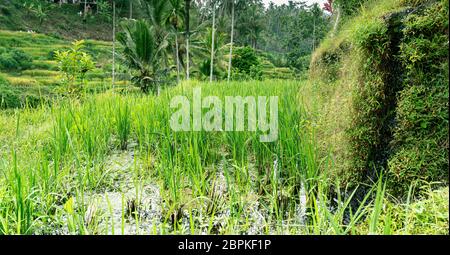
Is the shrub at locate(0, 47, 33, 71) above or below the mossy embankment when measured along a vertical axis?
above

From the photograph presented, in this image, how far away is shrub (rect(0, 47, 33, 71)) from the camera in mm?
12844

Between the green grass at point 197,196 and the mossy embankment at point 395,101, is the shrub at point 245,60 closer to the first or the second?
the green grass at point 197,196

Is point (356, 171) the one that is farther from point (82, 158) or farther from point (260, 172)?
point (82, 158)


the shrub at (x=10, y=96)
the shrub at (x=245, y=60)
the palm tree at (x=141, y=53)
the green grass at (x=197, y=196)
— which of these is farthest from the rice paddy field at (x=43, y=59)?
the green grass at (x=197, y=196)

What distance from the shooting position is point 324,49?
6.12 ft

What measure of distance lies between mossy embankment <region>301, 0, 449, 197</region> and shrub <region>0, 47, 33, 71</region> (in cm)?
1402

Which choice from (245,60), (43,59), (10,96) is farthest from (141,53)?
(43,59)

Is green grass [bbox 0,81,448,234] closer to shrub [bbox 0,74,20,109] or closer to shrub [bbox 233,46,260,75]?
shrub [bbox 0,74,20,109]

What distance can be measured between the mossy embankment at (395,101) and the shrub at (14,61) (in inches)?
552

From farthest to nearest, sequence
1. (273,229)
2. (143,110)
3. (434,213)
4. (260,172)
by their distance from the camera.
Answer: (143,110) < (260,172) < (273,229) < (434,213)

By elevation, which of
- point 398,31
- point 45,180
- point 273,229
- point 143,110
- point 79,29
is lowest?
point 273,229

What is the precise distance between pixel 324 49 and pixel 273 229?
1.15m

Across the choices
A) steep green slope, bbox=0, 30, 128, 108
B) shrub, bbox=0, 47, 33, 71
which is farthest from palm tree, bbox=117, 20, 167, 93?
shrub, bbox=0, 47, 33, 71
